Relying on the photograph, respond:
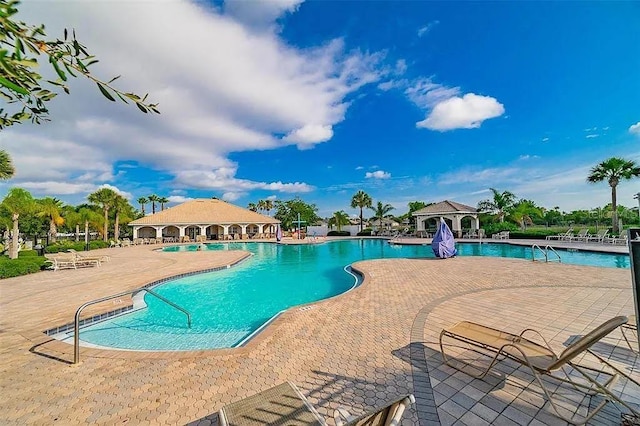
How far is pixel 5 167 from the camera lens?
46.9 feet

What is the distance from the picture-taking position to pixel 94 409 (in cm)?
293

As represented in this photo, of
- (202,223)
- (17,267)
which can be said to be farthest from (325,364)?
(202,223)

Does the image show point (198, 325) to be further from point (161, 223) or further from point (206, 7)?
point (161, 223)

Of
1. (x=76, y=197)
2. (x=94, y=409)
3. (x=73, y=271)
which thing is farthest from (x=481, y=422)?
(x=76, y=197)

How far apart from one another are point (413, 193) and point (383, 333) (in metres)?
42.7

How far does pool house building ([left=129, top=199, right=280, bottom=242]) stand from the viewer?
3550cm

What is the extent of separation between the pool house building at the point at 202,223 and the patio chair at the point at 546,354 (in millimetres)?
35794

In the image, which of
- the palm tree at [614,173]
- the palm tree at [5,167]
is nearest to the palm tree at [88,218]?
the palm tree at [5,167]

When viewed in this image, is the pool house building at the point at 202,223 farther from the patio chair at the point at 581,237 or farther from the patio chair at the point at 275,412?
the patio chair at the point at 275,412

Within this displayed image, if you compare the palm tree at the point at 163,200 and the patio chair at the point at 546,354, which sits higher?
the palm tree at the point at 163,200

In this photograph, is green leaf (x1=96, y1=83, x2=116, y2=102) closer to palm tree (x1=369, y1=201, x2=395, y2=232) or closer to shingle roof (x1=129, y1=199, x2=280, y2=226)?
shingle roof (x1=129, y1=199, x2=280, y2=226)

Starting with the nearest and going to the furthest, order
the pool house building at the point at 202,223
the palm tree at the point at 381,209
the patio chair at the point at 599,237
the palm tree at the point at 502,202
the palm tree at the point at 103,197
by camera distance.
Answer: the patio chair at the point at 599,237
the palm tree at the point at 103,197
the palm tree at the point at 502,202
the pool house building at the point at 202,223
the palm tree at the point at 381,209

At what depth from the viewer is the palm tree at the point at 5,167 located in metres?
14.1

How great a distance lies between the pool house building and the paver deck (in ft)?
98.6
